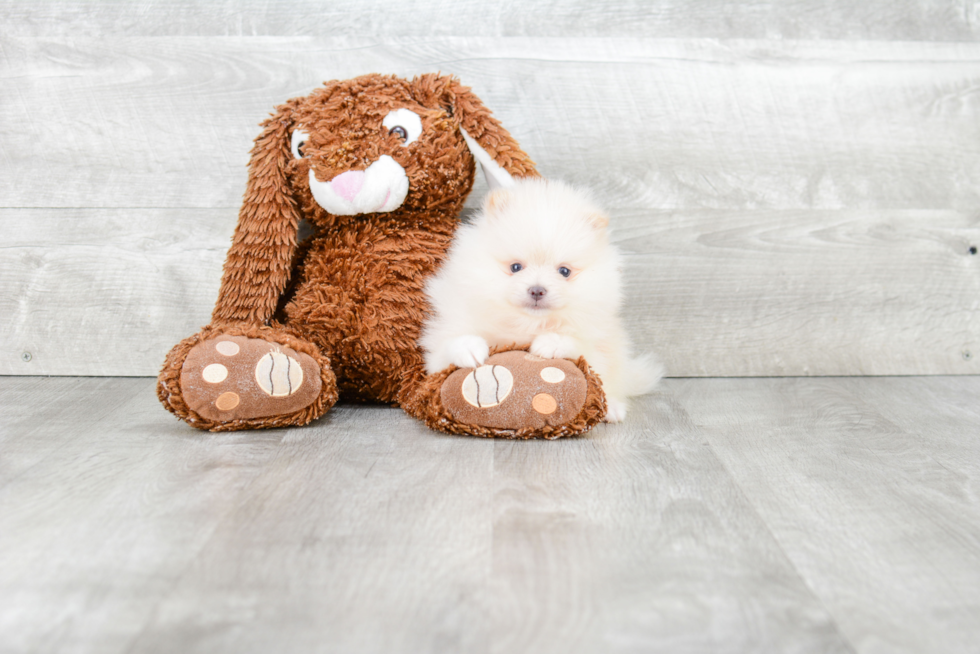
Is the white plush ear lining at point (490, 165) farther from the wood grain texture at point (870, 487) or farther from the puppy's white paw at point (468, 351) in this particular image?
the wood grain texture at point (870, 487)

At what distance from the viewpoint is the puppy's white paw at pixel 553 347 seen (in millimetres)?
988

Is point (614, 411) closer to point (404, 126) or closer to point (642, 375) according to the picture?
point (642, 375)

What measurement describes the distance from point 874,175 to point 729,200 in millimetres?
264

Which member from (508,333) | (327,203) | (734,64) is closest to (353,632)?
(508,333)

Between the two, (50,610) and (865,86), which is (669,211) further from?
(50,610)

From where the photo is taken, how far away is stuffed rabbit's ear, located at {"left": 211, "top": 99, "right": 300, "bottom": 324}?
43.5 inches

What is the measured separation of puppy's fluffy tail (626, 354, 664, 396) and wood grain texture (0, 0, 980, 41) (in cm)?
56

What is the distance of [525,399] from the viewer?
0.95 m

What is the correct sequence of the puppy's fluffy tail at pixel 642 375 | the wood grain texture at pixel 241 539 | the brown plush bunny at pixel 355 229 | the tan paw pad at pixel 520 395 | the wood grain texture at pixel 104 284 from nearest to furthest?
1. the wood grain texture at pixel 241 539
2. the tan paw pad at pixel 520 395
3. the brown plush bunny at pixel 355 229
4. the puppy's fluffy tail at pixel 642 375
5. the wood grain texture at pixel 104 284

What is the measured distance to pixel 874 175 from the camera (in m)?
1.36

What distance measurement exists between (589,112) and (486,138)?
29 cm

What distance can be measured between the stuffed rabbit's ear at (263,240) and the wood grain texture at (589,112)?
22cm

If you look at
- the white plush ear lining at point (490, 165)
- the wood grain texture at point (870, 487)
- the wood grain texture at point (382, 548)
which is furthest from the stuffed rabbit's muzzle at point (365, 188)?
the wood grain texture at point (870, 487)

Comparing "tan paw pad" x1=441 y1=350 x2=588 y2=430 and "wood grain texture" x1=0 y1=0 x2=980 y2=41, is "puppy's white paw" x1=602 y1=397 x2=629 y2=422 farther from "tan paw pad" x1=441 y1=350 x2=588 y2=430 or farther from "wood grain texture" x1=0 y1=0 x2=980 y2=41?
"wood grain texture" x1=0 y1=0 x2=980 y2=41
